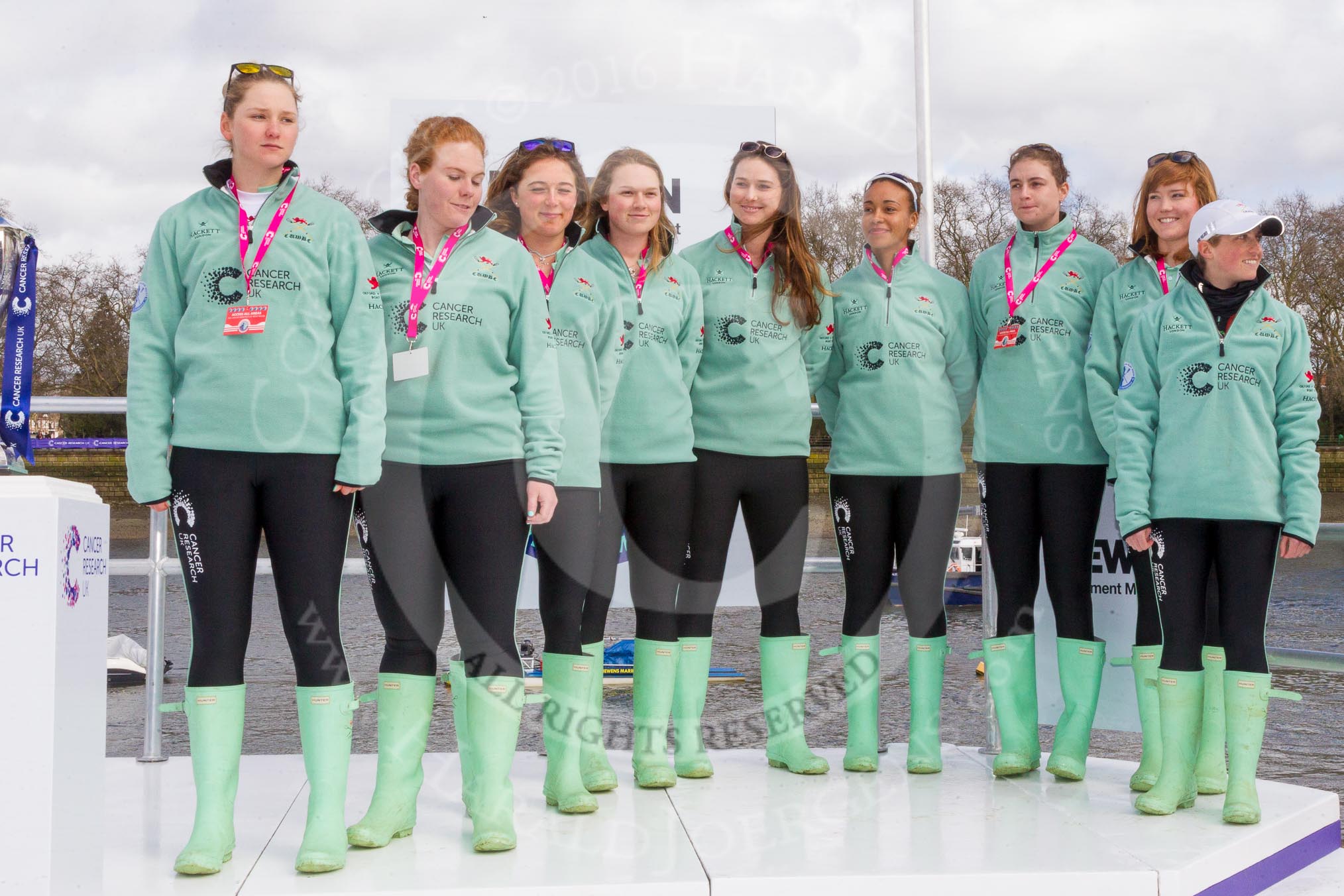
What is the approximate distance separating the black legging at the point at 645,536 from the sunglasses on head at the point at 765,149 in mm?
964

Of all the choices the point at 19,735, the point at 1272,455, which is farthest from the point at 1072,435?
the point at 19,735

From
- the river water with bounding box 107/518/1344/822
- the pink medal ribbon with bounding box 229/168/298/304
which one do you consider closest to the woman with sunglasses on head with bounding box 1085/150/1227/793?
the river water with bounding box 107/518/1344/822

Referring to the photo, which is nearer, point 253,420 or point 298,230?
point 253,420

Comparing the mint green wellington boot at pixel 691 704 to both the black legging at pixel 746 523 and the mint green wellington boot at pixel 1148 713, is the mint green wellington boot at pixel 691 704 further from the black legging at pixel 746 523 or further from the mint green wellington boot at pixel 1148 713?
the mint green wellington boot at pixel 1148 713

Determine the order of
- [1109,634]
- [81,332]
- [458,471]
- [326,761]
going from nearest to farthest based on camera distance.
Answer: [326,761] < [458,471] < [1109,634] < [81,332]

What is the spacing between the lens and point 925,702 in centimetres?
369

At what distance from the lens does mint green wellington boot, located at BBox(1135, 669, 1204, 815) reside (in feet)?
10.5

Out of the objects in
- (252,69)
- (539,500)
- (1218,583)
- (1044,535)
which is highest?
(252,69)

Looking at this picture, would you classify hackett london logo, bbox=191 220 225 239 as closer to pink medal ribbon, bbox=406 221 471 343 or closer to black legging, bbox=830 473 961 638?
pink medal ribbon, bbox=406 221 471 343

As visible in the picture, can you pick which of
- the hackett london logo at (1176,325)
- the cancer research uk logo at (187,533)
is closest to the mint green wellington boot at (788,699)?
the hackett london logo at (1176,325)

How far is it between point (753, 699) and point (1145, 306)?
20.3 feet

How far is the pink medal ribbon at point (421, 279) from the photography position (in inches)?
111

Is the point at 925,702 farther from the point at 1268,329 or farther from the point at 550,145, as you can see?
the point at 550,145

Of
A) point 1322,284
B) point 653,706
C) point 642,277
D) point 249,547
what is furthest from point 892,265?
point 1322,284
